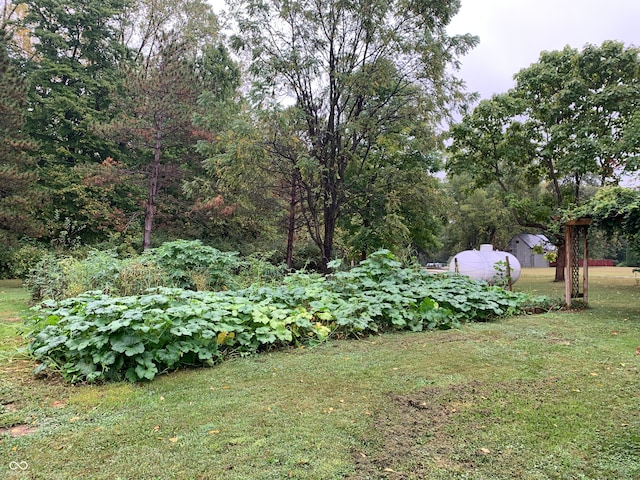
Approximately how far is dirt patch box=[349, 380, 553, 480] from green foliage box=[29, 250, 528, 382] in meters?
1.71

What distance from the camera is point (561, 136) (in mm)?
12086

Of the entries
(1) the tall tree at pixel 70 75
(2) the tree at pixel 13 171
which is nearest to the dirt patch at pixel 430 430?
(2) the tree at pixel 13 171

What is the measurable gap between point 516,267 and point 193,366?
33.0 ft

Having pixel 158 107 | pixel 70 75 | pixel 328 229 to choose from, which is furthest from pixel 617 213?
pixel 70 75

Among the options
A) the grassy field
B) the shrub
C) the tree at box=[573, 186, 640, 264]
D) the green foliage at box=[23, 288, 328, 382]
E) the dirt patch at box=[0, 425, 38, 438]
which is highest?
the tree at box=[573, 186, 640, 264]

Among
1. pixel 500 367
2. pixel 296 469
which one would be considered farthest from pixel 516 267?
pixel 296 469

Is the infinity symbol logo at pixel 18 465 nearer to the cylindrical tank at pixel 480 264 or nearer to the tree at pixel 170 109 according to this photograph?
the tree at pixel 170 109

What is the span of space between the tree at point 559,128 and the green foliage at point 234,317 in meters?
7.42

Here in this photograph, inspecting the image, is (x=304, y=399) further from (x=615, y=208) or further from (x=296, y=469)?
(x=615, y=208)

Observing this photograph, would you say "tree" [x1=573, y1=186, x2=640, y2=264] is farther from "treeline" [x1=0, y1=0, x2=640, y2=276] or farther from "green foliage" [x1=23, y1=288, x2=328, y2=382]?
"green foliage" [x1=23, y1=288, x2=328, y2=382]

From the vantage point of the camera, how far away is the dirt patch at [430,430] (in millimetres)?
1824

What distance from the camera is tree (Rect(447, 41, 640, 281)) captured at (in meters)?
11.5

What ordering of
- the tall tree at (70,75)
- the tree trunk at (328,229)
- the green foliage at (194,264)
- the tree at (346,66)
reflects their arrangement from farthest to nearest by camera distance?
the tall tree at (70,75) → the tree trunk at (328,229) → the tree at (346,66) → the green foliage at (194,264)

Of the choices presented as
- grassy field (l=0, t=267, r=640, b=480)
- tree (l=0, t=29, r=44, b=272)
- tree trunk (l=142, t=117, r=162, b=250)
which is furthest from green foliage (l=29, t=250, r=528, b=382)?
tree (l=0, t=29, r=44, b=272)
